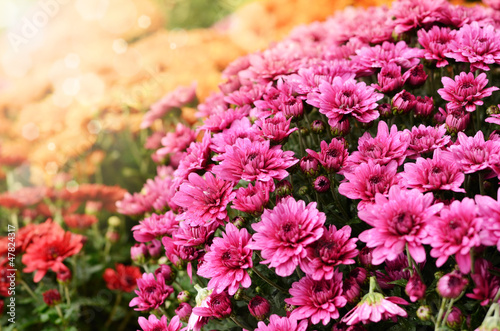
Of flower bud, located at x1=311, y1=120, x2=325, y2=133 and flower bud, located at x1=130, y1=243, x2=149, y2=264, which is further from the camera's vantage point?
flower bud, located at x1=130, y1=243, x2=149, y2=264

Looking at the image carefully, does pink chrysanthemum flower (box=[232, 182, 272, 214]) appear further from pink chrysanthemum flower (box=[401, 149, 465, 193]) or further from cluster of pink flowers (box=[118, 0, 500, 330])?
pink chrysanthemum flower (box=[401, 149, 465, 193])

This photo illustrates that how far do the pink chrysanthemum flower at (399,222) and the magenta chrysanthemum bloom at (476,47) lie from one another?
508mm

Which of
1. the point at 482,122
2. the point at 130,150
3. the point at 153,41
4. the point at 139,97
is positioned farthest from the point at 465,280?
the point at 153,41

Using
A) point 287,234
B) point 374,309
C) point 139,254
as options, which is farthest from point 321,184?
point 139,254

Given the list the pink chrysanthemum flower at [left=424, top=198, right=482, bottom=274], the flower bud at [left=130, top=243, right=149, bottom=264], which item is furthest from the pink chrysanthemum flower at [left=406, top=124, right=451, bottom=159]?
the flower bud at [left=130, top=243, right=149, bottom=264]

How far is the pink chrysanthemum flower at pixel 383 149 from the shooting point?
98cm

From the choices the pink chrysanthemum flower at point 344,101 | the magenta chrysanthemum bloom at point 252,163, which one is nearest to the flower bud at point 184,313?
the magenta chrysanthemum bloom at point 252,163

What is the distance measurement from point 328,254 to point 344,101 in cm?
39

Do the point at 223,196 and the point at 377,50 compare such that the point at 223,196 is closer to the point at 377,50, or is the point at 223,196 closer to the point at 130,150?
the point at 377,50

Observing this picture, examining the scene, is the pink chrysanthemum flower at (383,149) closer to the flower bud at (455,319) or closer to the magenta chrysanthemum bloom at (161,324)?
the flower bud at (455,319)

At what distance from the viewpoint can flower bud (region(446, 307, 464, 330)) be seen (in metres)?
0.86

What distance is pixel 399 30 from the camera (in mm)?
1369

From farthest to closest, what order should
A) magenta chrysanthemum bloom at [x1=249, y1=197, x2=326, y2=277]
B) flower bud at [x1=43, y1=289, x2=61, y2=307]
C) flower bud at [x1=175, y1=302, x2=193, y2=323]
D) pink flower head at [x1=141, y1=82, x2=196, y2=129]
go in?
pink flower head at [x1=141, y1=82, x2=196, y2=129] → flower bud at [x1=43, y1=289, x2=61, y2=307] → flower bud at [x1=175, y1=302, x2=193, y2=323] → magenta chrysanthemum bloom at [x1=249, y1=197, x2=326, y2=277]

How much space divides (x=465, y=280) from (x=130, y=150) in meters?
2.42
